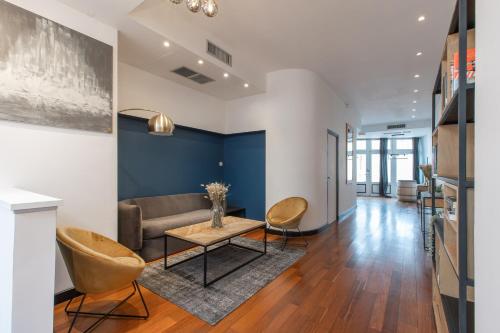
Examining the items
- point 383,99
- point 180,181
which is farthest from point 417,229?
point 180,181

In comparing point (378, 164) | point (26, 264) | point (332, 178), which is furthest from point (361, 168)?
point (26, 264)

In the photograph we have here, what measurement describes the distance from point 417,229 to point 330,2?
5.10 m

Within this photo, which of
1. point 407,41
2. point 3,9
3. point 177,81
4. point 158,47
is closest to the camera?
point 3,9

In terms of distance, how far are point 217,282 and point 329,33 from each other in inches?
152

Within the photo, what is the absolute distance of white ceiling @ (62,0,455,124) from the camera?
9.91 feet

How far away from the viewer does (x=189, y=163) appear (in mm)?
5105

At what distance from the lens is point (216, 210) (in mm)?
3436

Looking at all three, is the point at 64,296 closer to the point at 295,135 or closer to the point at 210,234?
the point at 210,234

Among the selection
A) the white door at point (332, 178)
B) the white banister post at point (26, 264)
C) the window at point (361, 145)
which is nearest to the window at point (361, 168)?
the window at point (361, 145)

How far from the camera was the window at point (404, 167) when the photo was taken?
1146 centimetres

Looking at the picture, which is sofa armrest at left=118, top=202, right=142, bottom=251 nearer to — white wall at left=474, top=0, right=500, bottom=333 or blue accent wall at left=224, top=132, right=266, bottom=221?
blue accent wall at left=224, top=132, right=266, bottom=221

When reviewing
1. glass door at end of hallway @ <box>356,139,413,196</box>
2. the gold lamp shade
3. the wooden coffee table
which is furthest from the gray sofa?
glass door at end of hallway @ <box>356,139,413,196</box>

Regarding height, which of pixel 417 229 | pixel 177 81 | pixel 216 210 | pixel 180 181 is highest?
pixel 177 81

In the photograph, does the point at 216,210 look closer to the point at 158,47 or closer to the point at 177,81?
the point at 158,47
